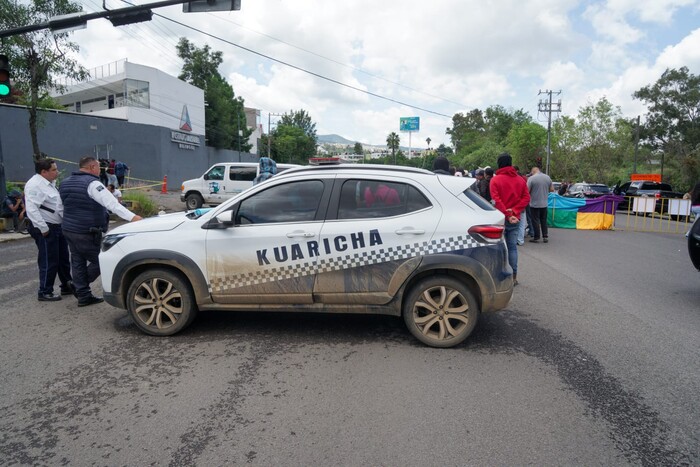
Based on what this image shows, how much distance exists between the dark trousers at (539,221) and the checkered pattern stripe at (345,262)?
331 inches

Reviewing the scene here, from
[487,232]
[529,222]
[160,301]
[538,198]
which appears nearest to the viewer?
[487,232]

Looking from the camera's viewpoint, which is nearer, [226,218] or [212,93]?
[226,218]

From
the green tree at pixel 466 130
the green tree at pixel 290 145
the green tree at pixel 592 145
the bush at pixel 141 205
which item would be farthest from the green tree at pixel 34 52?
the green tree at pixel 466 130

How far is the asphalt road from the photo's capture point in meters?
2.93

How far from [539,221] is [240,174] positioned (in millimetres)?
11658

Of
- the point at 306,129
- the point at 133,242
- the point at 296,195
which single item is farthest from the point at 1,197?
the point at 306,129

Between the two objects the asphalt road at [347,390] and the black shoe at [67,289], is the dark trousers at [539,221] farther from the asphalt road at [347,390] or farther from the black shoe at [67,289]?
the black shoe at [67,289]

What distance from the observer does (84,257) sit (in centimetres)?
580

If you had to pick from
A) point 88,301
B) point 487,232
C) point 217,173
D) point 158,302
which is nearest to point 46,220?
point 88,301

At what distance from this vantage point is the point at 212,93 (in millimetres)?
52969

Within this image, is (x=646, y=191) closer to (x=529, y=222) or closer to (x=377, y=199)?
(x=529, y=222)

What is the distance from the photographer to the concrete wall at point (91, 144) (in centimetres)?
2558

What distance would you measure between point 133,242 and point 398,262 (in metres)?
2.71

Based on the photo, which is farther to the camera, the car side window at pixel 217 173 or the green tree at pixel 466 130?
the green tree at pixel 466 130
